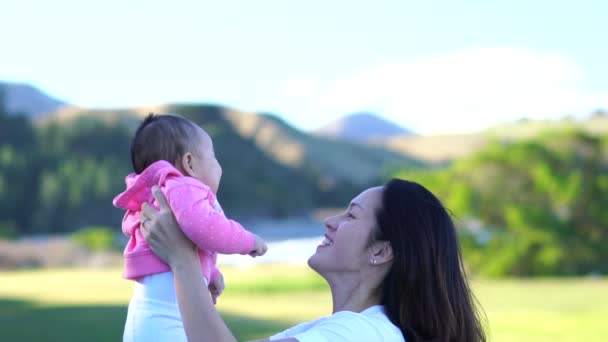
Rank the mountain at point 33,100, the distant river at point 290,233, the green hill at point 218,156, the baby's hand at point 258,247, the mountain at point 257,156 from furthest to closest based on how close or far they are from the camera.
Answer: the mountain at point 33,100 → the mountain at point 257,156 → the green hill at point 218,156 → the distant river at point 290,233 → the baby's hand at point 258,247

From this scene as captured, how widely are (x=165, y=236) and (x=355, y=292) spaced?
0.50 m

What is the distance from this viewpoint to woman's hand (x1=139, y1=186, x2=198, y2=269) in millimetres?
2285

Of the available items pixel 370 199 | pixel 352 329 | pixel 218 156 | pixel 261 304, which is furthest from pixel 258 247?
pixel 218 156

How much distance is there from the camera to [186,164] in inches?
98.9

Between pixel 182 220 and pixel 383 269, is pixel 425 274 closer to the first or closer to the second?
pixel 383 269

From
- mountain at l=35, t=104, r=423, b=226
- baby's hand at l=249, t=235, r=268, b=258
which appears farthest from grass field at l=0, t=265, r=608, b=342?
mountain at l=35, t=104, r=423, b=226

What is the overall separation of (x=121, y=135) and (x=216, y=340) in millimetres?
45933

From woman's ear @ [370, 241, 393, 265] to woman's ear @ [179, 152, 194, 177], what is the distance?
54 centimetres

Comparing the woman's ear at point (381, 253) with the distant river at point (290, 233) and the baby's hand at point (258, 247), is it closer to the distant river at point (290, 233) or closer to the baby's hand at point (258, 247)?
the baby's hand at point (258, 247)

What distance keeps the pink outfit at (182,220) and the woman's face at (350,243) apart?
0.66 ft

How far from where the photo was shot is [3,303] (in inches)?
636

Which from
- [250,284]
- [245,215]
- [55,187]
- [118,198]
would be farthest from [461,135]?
[118,198]

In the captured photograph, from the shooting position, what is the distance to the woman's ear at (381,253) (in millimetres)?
2330

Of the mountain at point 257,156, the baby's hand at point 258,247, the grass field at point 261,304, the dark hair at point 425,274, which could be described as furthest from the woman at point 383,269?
the mountain at point 257,156
